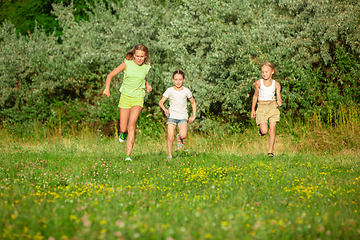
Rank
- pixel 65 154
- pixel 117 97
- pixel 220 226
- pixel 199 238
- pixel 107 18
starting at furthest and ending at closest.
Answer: pixel 107 18 → pixel 117 97 → pixel 65 154 → pixel 220 226 → pixel 199 238

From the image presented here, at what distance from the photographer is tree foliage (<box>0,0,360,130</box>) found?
352 inches

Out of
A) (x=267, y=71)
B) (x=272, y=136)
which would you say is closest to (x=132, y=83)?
(x=267, y=71)

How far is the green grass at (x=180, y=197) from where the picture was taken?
3.13 metres

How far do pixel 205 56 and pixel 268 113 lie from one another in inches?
172

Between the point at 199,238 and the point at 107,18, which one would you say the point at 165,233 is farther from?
the point at 107,18

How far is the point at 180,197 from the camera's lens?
15.4 feet

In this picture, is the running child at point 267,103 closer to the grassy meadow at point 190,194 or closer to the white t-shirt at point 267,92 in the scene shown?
the white t-shirt at point 267,92

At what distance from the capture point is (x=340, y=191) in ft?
15.3

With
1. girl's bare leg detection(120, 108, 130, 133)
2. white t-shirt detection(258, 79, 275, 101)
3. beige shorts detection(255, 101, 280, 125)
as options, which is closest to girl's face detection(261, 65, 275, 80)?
white t-shirt detection(258, 79, 275, 101)

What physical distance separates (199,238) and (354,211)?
2136 mm

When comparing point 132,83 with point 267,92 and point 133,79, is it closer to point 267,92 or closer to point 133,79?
point 133,79

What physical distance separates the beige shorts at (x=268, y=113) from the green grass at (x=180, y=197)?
823 millimetres

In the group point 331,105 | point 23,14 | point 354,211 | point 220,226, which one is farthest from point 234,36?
point 23,14

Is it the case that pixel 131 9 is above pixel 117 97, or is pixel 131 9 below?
above
